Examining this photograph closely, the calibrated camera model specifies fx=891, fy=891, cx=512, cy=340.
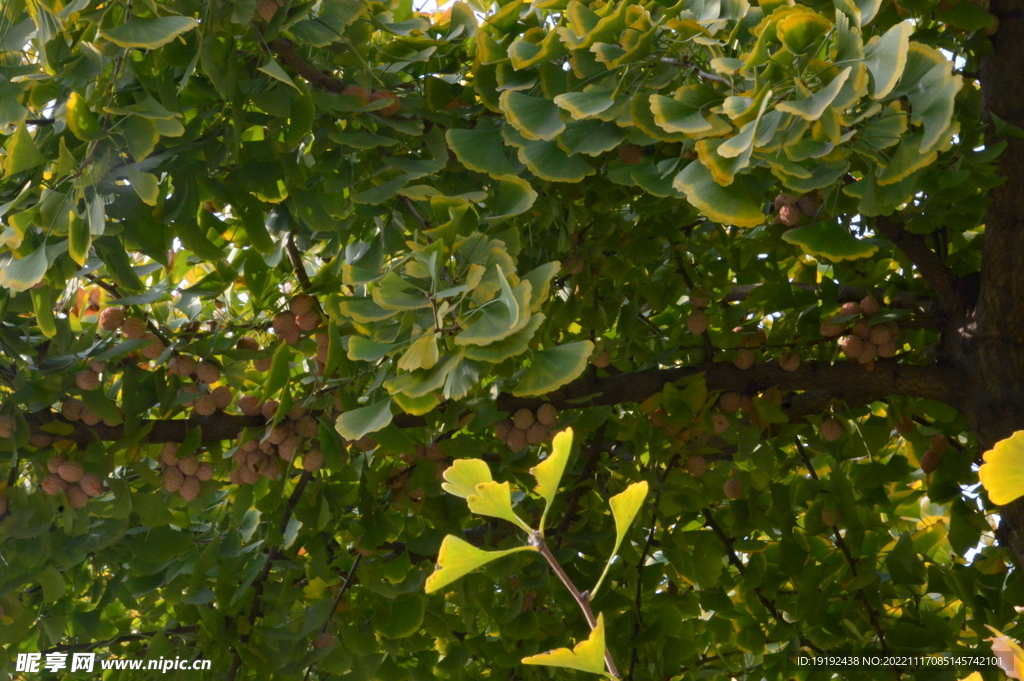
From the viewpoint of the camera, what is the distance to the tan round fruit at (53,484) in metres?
1.51

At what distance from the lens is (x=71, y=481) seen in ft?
5.02

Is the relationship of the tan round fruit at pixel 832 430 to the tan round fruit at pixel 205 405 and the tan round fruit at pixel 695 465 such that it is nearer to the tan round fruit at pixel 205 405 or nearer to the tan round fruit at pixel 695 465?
the tan round fruit at pixel 695 465

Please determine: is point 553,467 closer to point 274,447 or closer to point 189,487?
point 274,447

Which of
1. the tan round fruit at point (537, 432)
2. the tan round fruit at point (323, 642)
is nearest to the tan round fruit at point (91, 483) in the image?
the tan round fruit at point (323, 642)

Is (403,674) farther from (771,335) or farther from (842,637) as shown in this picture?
(771,335)

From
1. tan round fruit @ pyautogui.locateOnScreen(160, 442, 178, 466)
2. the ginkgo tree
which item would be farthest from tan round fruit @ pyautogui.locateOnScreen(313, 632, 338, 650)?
tan round fruit @ pyautogui.locateOnScreen(160, 442, 178, 466)

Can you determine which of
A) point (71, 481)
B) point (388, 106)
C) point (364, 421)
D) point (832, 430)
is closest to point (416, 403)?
point (364, 421)

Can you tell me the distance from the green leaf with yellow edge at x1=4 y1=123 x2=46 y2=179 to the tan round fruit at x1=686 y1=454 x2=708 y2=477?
1265 mm

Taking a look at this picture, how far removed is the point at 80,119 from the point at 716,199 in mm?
737

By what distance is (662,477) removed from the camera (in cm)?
187

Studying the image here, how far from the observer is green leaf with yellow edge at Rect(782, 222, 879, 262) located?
42.6 inches

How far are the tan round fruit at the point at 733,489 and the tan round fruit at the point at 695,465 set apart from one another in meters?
0.07

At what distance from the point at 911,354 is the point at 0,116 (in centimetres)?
171

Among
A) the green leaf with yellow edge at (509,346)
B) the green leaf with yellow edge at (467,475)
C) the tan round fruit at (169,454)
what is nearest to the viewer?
the green leaf with yellow edge at (467,475)
